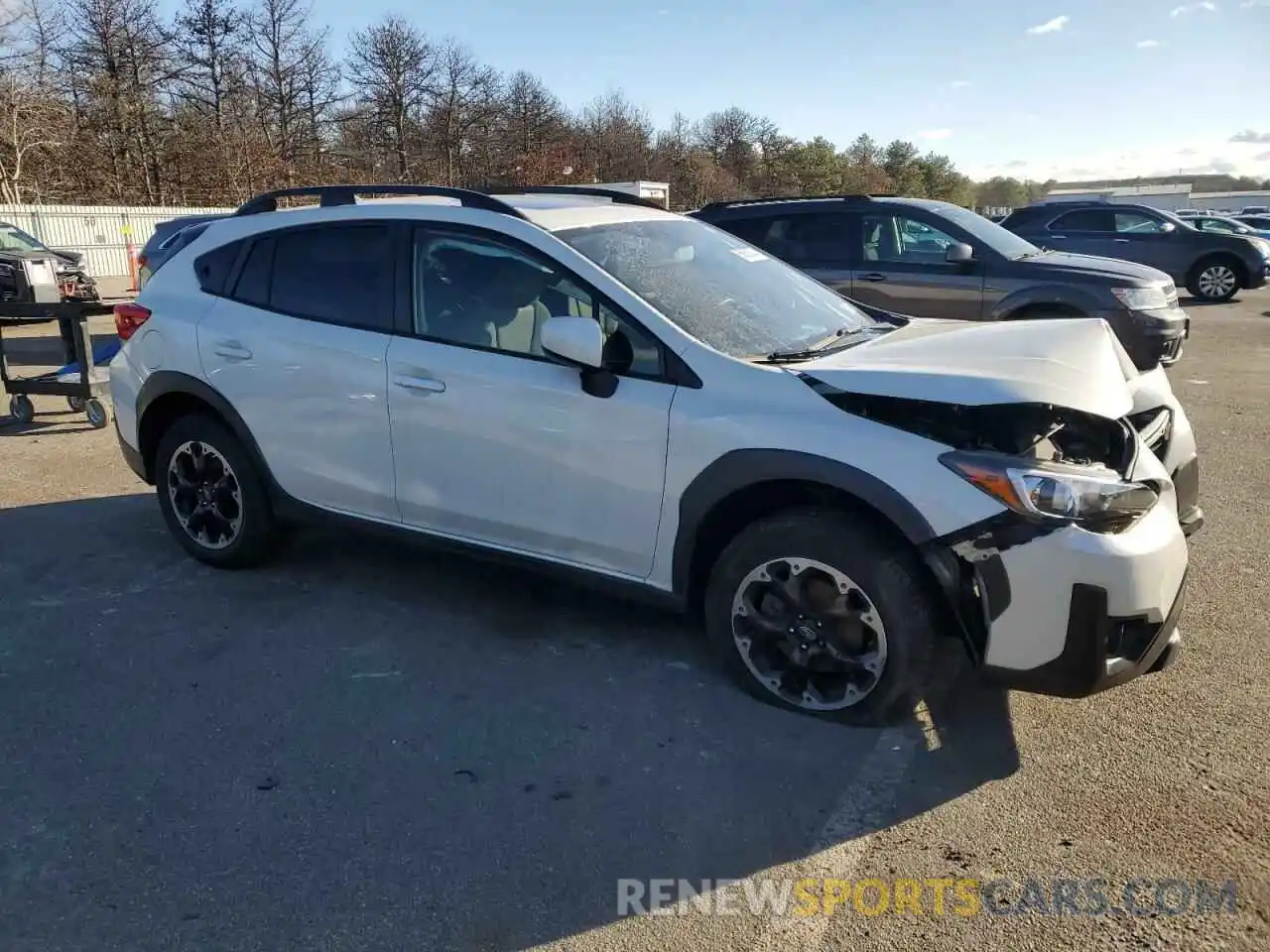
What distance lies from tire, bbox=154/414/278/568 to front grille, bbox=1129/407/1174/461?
393 centimetres

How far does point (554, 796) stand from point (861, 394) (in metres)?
1.62

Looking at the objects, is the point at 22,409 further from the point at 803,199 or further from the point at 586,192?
the point at 803,199

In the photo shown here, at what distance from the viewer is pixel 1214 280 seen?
18484 mm

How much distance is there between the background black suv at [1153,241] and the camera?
15.4 metres

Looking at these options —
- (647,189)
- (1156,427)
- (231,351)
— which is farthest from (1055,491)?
(647,189)

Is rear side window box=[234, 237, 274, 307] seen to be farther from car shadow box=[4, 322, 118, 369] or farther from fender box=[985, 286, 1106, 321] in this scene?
car shadow box=[4, 322, 118, 369]

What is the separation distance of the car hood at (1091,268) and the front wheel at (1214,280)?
10.4 metres

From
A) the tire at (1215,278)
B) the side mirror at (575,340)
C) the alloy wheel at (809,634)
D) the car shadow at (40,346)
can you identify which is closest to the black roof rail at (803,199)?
the side mirror at (575,340)

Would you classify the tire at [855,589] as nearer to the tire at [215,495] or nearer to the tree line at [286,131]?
the tire at [215,495]

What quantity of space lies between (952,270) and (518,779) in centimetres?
725

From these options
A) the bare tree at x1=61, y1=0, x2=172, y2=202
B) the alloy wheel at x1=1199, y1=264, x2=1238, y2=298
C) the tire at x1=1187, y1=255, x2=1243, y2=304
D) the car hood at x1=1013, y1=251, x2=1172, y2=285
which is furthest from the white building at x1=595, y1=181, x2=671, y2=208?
the bare tree at x1=61, y1=0, x2=172, y2=202

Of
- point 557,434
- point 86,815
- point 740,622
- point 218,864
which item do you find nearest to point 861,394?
point 740,622

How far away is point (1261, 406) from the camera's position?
867cm

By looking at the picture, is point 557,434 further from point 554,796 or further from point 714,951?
point 714,951
